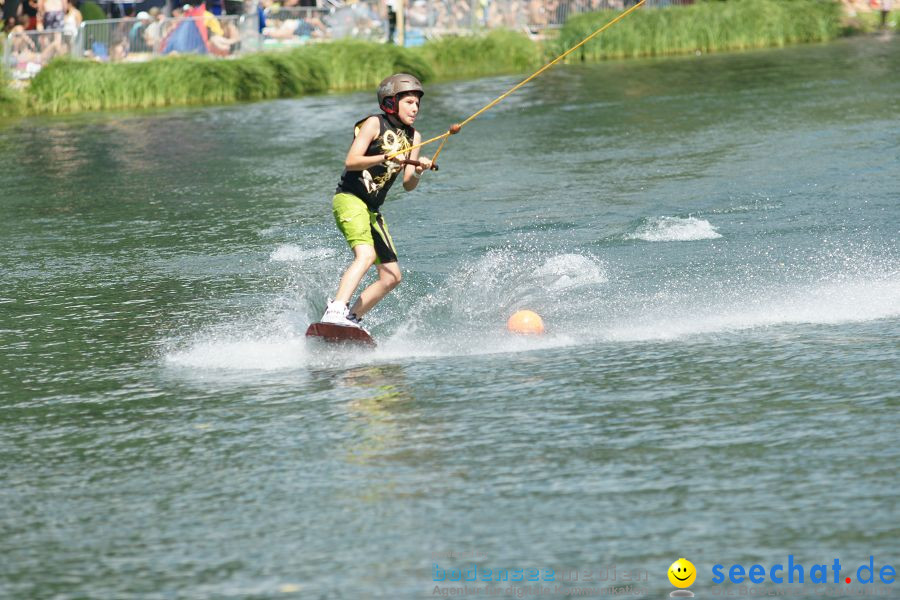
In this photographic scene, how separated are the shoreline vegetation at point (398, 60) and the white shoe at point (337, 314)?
1910cm

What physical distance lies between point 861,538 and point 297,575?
1987 millimetres

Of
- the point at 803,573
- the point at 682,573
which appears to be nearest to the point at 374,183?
the point at 682,573

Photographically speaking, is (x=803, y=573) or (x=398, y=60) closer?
(x=803, y=573)

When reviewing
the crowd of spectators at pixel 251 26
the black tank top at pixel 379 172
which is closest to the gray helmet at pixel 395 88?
the black tank top at pixel 379 172

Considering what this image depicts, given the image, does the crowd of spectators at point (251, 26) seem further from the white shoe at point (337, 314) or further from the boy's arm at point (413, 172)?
the white shoe at point (337, 314)

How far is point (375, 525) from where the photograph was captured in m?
5.33

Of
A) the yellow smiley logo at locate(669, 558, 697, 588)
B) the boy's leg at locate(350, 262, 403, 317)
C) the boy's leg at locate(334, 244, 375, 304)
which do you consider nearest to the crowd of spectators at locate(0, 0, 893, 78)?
the boy's leg at locate(350, 262, 403, 317)

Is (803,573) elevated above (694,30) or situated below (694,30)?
below

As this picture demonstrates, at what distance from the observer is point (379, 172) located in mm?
8594

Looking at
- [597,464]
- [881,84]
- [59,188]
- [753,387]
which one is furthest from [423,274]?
[881,84]

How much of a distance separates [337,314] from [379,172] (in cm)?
96

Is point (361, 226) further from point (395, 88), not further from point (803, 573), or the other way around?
point (803, 573)

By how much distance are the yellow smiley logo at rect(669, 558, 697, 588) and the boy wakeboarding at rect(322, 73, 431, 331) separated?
11.8 feet

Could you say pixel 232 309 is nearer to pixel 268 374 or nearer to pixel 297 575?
pixel 268 374
